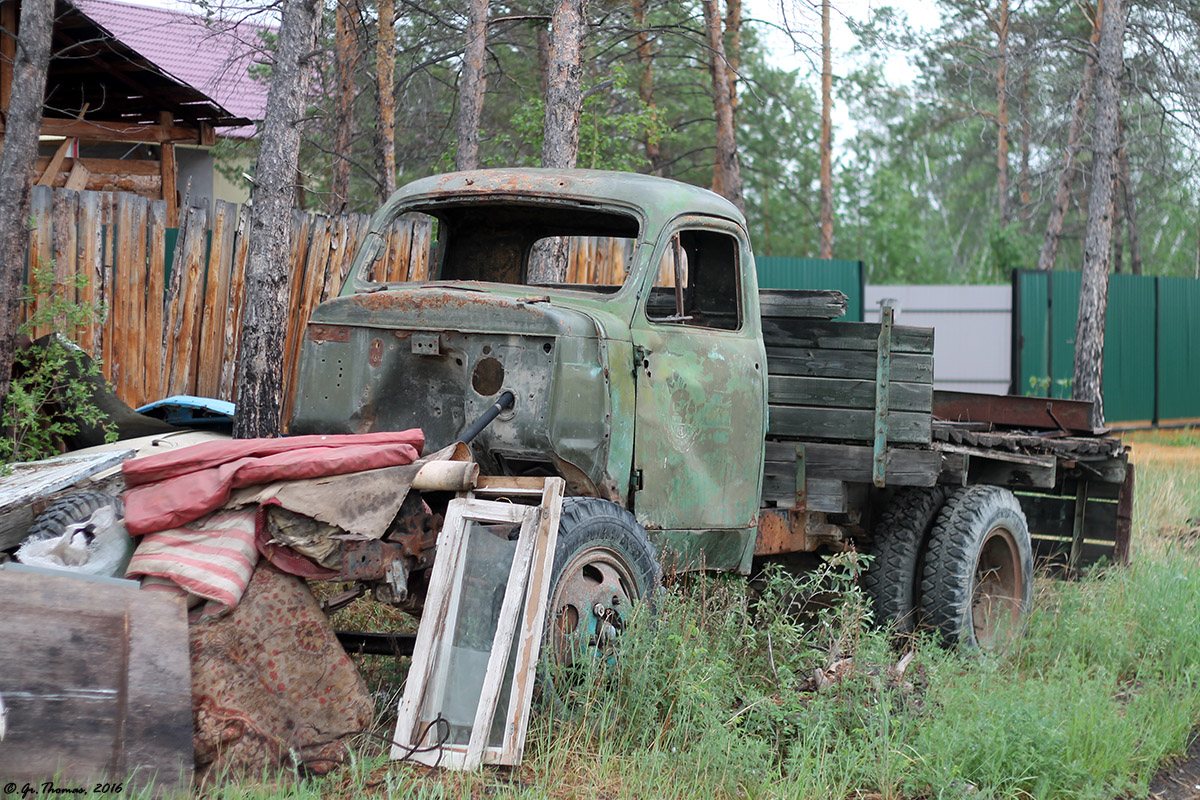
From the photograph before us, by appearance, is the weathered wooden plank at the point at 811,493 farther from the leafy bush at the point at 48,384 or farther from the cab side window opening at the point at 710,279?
the leafy bush at the point at 48,384

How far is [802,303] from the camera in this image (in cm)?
630

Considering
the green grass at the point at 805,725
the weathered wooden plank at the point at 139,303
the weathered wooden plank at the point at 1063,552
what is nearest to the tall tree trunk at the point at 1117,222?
the weathered wooden plank at the point at 1063,552

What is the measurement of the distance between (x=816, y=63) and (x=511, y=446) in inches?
256

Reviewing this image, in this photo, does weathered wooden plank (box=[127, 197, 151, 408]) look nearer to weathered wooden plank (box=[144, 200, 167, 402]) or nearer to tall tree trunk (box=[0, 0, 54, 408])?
weathered wooden plank (box=[144, 200, 167, 402])

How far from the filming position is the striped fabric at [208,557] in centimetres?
389

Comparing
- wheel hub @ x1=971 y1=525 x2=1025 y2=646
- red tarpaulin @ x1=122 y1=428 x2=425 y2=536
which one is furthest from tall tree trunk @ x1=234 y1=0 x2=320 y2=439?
wheel hub @ x1=971 y1=525 x2=1025 y2=646

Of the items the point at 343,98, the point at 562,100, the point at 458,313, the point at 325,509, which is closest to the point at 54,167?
the point at 343,98

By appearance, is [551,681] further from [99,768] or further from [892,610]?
[892,610]

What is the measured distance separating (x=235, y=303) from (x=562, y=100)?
9.31 ft

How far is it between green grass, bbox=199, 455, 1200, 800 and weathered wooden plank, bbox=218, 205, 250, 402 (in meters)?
4.18

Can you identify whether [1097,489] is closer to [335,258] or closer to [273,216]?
[335,258]

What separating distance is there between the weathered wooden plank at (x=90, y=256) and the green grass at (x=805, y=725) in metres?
4.37

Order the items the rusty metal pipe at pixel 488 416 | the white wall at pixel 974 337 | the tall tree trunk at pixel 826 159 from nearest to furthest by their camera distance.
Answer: the rusty metal pipe at pixel 488 416
the white wall at pixel 974 337
the tall tree trunk at pixel 826 159

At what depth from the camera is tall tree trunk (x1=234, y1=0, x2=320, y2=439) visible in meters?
7.32
